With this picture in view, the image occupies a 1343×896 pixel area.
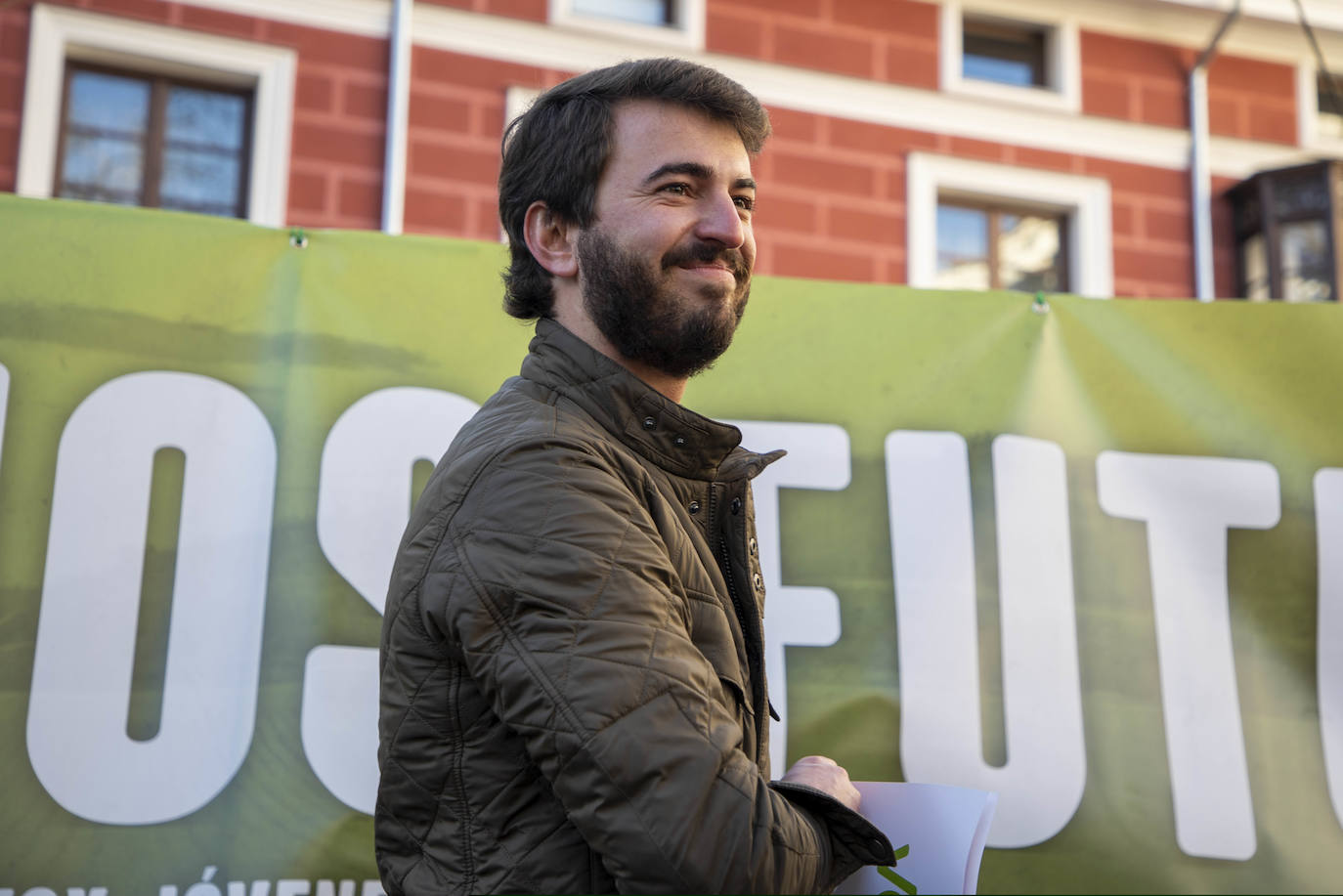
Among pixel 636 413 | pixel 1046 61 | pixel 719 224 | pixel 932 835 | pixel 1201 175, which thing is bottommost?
pixel 932 835

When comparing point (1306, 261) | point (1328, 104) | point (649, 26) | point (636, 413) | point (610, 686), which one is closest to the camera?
point (610, 686)

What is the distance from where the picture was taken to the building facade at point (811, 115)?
6121 millimetres

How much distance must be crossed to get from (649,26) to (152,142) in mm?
2510

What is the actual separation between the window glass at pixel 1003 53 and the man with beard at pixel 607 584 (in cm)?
602

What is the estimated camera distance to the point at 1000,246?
7.48 meters

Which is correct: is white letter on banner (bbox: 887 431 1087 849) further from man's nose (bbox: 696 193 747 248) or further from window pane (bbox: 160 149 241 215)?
window pane (bbox: 160 149 241 215)

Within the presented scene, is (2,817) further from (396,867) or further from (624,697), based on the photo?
(624,697)

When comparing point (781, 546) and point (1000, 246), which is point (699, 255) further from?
point (1000, 246)

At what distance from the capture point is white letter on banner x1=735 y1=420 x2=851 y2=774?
287cm

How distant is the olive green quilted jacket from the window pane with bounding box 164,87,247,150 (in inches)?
207

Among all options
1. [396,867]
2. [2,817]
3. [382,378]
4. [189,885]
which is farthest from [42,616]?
[396,867]

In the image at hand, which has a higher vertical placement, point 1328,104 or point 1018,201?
point 1328,104

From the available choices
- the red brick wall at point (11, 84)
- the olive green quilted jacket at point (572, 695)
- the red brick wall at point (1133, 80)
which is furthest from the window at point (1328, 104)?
the olive green quilted jacket at point (572, 695)

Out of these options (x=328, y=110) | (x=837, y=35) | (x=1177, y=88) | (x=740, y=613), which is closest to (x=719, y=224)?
(x=740, y=613)
